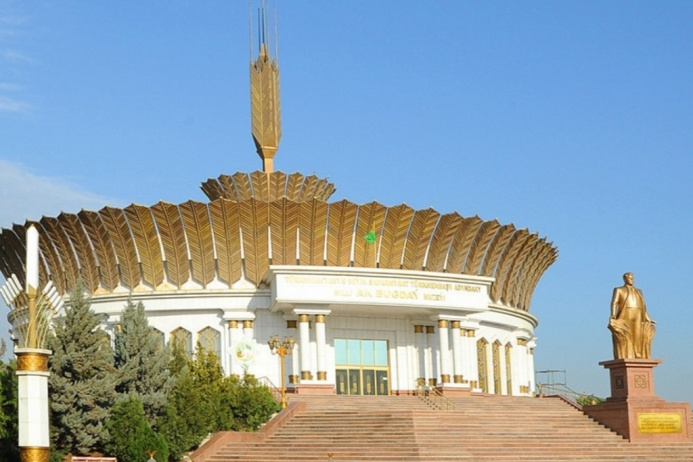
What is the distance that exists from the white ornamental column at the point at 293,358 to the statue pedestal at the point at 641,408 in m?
12.2

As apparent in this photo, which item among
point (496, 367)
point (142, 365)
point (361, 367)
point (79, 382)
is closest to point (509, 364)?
point (496, 367)

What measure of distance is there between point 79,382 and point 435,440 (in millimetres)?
9494

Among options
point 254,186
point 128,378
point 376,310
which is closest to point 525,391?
point 376,310

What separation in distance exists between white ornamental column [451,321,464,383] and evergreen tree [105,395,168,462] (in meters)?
16.1

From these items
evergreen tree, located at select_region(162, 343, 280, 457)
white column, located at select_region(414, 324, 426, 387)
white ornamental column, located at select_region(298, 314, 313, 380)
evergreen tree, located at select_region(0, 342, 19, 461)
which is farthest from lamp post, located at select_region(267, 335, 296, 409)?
evergreen tree, located at select_region(0, 342, 19, 461)

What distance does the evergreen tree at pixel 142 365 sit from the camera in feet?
104

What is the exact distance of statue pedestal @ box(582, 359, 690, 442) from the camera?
33531 mm

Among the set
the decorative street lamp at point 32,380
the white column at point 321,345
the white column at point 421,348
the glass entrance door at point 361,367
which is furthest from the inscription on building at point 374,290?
the decorative street lamp at point 32,380

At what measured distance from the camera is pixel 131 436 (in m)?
29.4

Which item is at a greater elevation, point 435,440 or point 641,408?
point 641,408

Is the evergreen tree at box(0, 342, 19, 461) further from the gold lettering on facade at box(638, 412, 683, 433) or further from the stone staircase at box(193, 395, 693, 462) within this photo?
the gold lettering on facade at box(638, 412, 683, 433)

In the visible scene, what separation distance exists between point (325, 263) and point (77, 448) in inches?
608

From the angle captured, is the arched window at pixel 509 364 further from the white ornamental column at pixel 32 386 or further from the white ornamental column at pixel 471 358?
the white ornamental column at pixel 32 386

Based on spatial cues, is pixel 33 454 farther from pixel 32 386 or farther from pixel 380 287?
pixel 380 287
